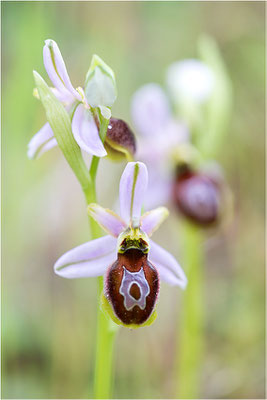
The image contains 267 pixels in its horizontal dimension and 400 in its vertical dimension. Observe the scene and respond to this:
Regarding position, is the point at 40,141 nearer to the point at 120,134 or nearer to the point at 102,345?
the point at 120,134

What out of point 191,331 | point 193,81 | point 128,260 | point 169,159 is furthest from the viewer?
point 169,159

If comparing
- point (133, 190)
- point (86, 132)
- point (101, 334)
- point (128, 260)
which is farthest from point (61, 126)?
point (101, 334)

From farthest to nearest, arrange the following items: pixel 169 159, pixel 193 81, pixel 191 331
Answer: pixel 169 159 < pixel 193 81 < pixel 191 331

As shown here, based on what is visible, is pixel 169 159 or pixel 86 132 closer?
pixel 86 132

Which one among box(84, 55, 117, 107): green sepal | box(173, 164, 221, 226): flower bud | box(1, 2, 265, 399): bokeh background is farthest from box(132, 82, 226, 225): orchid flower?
box(84, 55, 117, 107): green sepal

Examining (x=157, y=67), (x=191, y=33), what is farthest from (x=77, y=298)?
(x=191, y=33)

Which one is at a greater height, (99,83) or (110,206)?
(110,206)

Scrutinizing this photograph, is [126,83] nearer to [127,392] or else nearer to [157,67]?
[157,67]
